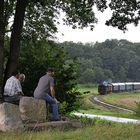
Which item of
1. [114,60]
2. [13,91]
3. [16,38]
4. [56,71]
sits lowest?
[13,91]

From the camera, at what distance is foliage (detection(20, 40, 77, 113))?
70.4ft

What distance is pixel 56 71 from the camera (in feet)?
72.2

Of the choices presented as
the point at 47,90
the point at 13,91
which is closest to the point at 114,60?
the point at 47,90

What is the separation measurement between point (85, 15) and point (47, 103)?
9576mm

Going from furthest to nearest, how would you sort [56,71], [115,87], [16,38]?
[115,87] < [56,71] < [16,38]

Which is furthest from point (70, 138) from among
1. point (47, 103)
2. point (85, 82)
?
point (85, 82)

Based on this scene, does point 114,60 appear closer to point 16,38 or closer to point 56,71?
point 56,71

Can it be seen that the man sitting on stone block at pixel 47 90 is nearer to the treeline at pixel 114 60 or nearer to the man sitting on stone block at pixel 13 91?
the man sitting on stone block at pixel 13 91

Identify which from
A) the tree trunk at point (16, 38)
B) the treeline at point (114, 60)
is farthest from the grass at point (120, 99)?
the treeline at point (114, 60)

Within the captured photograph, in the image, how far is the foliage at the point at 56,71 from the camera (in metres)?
21.4

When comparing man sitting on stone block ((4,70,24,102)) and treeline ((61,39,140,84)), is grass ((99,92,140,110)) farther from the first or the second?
treeline ((61,39,140,84))

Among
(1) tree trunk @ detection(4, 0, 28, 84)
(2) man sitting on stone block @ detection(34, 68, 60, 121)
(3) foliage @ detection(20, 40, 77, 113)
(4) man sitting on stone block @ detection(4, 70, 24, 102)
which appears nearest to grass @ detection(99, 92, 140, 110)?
(3) foliage @ detection(20, 40, 77, 113)

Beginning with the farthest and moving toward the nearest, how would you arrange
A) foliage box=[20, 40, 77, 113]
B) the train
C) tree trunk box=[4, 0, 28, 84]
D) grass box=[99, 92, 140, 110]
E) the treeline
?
the treeline < the train < grass box=[99, 92, 140, 110] < foliage box=[20, 40, 77, 113] < tree trunk box=[4, 0, 28, 84]

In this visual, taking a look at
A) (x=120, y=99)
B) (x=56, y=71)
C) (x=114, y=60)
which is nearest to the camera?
(x=56, y=71)
